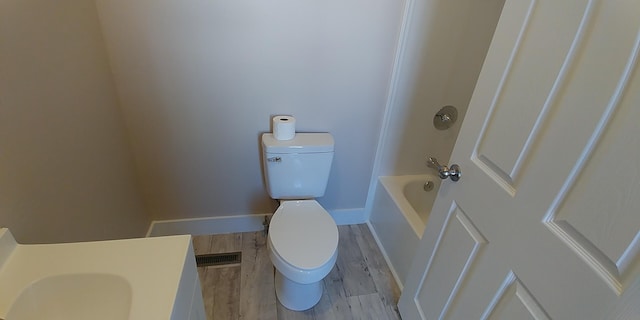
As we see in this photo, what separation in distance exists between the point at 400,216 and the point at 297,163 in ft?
2.19

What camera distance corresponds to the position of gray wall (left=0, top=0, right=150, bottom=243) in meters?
0.79

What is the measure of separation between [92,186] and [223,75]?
737 millimetres

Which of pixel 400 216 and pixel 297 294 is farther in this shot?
pixel 400 216

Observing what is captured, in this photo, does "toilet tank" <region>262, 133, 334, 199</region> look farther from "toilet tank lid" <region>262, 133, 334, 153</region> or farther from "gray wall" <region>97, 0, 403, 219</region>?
"gray wall" <region>97, 0, 403, 219</region>

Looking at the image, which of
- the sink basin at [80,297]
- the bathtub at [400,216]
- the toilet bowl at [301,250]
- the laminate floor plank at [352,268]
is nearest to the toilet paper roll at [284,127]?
the toilet bowl at [301,250]

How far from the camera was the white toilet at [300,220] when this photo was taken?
1.25 meters

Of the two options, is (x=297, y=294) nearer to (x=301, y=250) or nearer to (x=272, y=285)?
(x=272, y=285)

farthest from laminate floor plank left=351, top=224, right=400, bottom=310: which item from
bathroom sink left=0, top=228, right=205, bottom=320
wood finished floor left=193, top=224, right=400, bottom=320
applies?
bathroom sink left=0, top=228, right=205, bottom=320

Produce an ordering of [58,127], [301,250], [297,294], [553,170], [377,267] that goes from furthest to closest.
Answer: [377,267], [297,294], [301,250], [58,127], [553,170]

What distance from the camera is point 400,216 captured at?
5.46ft

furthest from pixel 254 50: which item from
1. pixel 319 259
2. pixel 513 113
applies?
pixel 513 113

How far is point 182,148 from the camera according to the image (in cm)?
158

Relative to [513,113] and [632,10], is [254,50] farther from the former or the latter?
[632,10]

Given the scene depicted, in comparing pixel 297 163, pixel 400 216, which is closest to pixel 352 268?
pixel 400 216
